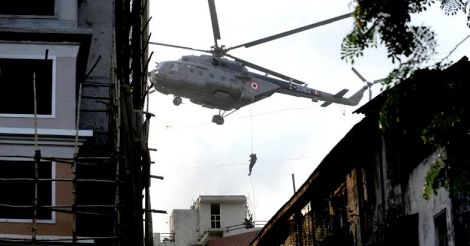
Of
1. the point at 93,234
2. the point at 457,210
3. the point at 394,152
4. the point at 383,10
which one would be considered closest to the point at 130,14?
the point at 93,234

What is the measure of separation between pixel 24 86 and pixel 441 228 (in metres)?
9.65

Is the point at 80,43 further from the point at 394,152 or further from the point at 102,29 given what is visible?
the point at 394,152

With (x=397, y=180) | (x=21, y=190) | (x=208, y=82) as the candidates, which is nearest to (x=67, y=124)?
(x=21, y=190)

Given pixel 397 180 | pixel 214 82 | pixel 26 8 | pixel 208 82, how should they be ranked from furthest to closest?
pixel 214 82
pixel 208 82
pixel 397 180
pixel 26 8

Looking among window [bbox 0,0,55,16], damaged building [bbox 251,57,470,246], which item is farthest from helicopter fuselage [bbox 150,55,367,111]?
window [bbox 0,0,55,16]

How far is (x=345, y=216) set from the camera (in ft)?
107

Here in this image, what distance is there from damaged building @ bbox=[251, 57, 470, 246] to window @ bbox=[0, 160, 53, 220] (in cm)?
722

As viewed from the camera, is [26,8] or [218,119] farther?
[218,119]

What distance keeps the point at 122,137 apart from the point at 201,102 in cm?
5426

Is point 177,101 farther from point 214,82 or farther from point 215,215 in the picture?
point 215,215

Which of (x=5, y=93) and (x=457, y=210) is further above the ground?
(x=5, y=93)

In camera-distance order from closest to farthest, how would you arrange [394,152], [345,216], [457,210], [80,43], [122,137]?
[457,210] → [122,137] → [80,43] → [394,152] → [345,216]

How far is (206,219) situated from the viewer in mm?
85438

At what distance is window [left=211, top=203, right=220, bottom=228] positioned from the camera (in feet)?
280
